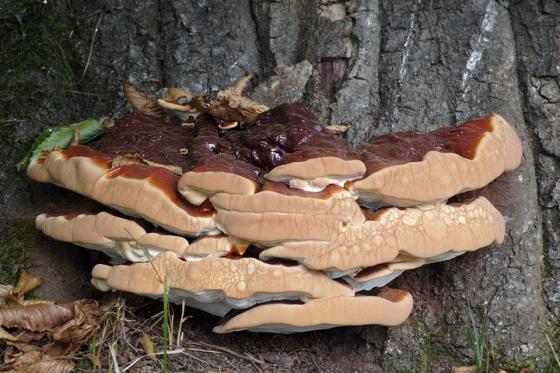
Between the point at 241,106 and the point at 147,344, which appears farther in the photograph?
the point at 241,106

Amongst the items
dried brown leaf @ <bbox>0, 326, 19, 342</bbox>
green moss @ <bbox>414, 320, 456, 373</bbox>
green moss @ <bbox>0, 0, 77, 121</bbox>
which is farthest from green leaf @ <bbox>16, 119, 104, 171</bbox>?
green moss @ <bbox>414, 320, 456, 373</bbox>

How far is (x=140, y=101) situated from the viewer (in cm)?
421

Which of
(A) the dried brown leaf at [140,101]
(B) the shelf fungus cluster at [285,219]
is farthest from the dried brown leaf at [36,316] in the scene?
(A) the dried brown leaf at [140,101]

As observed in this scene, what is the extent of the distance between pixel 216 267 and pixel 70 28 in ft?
8.86

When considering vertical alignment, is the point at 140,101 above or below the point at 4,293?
above

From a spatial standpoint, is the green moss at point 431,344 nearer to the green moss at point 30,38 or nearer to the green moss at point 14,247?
the green moss at point 14,247

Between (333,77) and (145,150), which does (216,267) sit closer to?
(145,150)

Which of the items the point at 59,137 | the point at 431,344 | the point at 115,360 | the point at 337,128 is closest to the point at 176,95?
the point at 59,137

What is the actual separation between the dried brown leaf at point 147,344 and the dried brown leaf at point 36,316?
15.7 inches

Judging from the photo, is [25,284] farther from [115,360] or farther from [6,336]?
[115,360]

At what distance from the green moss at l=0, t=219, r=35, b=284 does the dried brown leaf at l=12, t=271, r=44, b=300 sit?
76 millimetres

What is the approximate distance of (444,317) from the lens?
3922 millimetres

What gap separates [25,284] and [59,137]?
950 mm

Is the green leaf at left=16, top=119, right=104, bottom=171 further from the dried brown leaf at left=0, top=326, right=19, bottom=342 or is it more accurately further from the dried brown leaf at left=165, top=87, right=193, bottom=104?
the dried brown leaf at left=0, top=326, right=19, bottom=342
